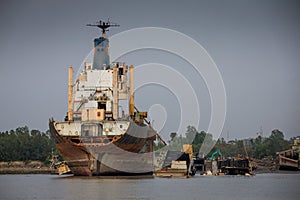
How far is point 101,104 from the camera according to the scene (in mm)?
68500

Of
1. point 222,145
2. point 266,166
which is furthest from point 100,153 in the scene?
point 222,145

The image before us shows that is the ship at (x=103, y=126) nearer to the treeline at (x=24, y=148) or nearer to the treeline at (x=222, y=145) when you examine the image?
the treeline at (x=24, y=148)

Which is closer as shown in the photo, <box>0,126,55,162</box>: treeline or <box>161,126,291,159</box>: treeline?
<box>0,126,55,162</box>: treeline

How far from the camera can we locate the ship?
6222 cm

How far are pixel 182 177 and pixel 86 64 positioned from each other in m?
18.7

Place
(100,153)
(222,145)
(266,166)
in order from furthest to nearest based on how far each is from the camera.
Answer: (222,145), (266,166), (100,153)

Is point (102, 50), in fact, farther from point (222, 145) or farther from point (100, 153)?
point (222, 145)

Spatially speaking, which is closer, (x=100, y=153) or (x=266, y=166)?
(x=100, y=153)

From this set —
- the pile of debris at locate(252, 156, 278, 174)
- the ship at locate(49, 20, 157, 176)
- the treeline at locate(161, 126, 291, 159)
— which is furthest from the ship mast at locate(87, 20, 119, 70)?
the treeline at locate(161, 126, 291, 159)

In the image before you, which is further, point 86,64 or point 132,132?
point 86,64

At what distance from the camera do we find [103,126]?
206 feet

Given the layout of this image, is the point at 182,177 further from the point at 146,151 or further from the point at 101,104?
the point at 101,104

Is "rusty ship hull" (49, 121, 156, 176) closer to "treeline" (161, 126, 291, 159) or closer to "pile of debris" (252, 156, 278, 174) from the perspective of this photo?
"pile of debris" (252, 156, 278, 174)

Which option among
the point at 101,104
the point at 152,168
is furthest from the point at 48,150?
the point at 101,104
